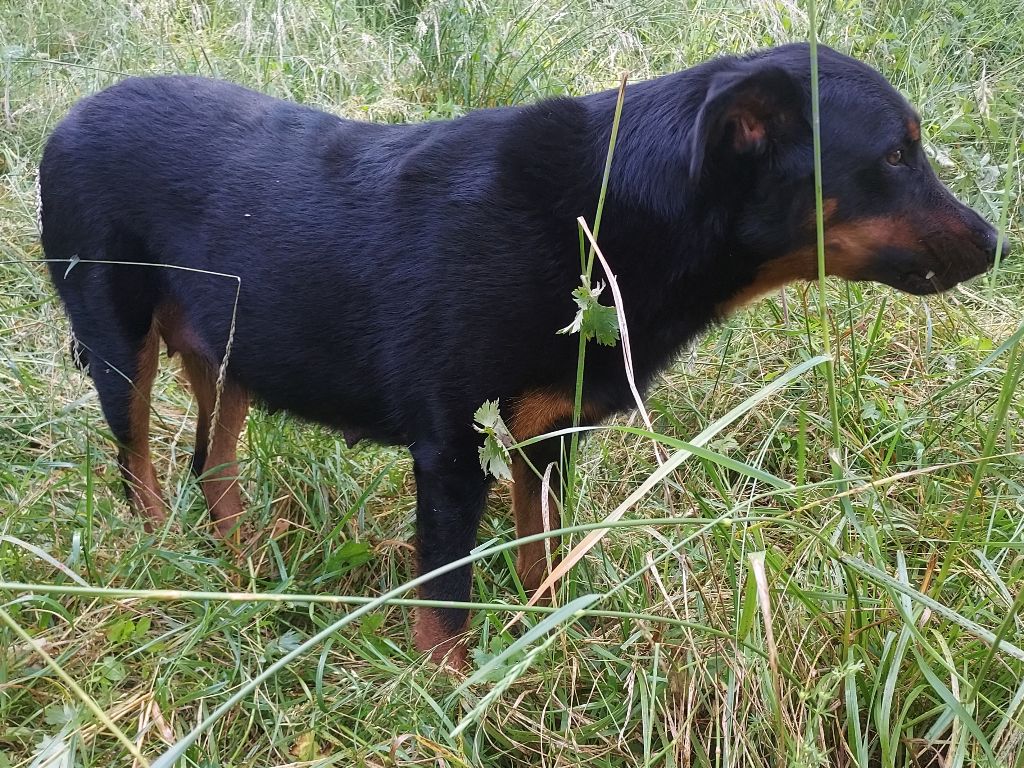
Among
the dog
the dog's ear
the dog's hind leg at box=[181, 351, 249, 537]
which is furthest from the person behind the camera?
the dog's hind leg at box=[181, 351, 249, 537]

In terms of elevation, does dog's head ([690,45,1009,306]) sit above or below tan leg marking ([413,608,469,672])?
above

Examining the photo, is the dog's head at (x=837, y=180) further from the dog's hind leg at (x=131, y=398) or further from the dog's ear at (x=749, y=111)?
the dog's hind leg at (x=131, y=398)

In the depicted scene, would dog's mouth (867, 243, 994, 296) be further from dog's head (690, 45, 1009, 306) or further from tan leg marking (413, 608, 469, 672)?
tan leg marking (413, 608, 469, 672)

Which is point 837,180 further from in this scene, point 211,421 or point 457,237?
point 211,421

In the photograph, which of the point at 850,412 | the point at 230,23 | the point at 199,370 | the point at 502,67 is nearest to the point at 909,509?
the point at 850,412

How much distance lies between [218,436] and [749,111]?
6.58ft

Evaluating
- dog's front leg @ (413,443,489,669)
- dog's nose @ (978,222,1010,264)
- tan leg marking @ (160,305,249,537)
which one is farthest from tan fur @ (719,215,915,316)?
tan leg marking @ (160,305,249,537)

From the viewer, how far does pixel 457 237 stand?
7.50 feet

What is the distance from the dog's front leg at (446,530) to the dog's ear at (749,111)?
95 centimetres

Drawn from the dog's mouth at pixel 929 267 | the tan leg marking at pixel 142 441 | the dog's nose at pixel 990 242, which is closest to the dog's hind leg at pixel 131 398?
the tan leg marking at pixel 142 441

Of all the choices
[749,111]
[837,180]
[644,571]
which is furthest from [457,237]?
[644,571]

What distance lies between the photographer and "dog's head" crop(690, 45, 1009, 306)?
6.86 feet

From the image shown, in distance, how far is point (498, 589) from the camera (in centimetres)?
278

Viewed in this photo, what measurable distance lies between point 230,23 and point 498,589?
4680 mm
